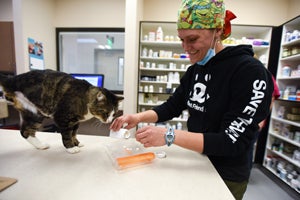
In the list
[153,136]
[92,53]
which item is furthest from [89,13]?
[153,136]

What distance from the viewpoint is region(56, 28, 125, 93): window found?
2.59 metres

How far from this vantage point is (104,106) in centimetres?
73

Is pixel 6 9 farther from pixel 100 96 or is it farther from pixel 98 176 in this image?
pixel 98 176

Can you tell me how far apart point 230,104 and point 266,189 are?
1.87 metres

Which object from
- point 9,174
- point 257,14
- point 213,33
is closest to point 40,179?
point 9,174

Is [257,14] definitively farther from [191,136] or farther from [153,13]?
[191,136]

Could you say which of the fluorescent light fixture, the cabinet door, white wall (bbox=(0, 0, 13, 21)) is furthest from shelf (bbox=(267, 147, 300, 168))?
white wall (bbox=(0, 0, 13, 21))

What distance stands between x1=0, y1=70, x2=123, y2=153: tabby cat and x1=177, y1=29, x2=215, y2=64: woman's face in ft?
1.42

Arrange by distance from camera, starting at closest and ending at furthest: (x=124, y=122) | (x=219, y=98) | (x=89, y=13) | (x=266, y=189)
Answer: (x=219, y=98) < (x=124, y=122) < (x=266, y=189) < (x=89, y=13)

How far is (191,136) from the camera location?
0.57 meters

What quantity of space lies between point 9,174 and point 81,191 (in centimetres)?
27

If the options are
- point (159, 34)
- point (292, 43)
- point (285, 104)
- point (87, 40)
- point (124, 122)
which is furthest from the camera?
point (87, 40)

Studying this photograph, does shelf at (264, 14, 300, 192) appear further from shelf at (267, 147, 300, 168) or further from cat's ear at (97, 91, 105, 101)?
cat's ear at (97, 91, 105, 101)

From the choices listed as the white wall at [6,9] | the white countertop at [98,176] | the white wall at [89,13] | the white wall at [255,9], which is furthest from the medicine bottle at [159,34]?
the white wall at [6,9]
